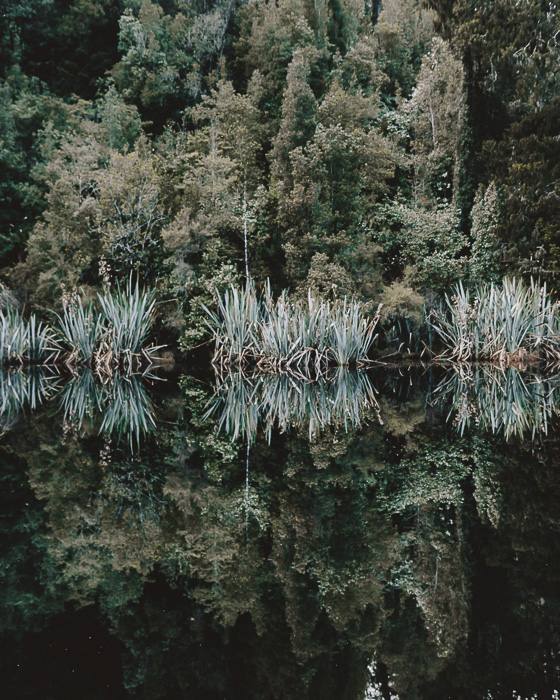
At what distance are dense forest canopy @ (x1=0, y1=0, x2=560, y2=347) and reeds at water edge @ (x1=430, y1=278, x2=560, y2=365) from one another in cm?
277

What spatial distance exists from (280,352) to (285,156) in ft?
23.0

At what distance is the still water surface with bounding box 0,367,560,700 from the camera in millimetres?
2281

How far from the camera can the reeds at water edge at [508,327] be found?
13539 mm

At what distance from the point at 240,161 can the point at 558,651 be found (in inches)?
674

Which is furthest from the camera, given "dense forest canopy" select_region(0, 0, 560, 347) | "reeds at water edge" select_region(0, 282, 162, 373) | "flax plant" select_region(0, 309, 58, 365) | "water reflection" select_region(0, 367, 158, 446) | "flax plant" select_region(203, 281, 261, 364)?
"dense forest canopy" select_region(0, 0, 560, 347)

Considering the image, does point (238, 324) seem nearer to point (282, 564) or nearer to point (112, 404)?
point (112, 404)

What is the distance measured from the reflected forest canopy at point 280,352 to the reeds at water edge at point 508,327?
9 cm

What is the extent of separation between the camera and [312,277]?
653 inches

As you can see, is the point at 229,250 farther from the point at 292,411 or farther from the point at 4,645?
the point at 4,645

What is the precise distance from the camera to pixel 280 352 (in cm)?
1338

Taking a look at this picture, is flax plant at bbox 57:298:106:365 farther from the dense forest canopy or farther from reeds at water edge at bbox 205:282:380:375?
reeds at water edge at bbox 205:282:380:375

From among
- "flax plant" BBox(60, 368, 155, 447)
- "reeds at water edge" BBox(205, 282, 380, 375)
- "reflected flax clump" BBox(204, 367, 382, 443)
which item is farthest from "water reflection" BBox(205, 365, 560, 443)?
"flax plant" BBox(60, 368, 155, 447)

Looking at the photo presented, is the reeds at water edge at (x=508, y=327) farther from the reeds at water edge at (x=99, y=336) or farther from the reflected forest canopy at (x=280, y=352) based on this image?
the reeds at water edge at (x=99, y=336)

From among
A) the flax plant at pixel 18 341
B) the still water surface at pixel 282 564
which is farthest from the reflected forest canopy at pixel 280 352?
the flax plant at pixel 18 341
